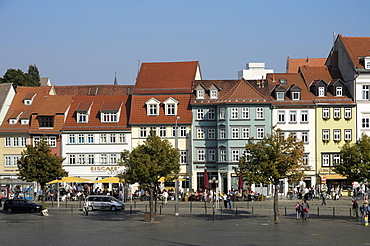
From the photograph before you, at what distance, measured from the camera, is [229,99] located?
82.6 m

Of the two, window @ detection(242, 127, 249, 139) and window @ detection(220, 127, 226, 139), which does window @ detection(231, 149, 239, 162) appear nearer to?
window @ detection(242, 127, 249, 139)

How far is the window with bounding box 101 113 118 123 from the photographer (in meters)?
86.6

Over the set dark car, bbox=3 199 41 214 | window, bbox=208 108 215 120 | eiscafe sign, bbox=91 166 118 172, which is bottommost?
dark car, bbox=3 199 41 214

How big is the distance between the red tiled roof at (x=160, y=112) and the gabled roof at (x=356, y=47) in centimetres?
2074

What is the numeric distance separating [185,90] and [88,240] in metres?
50.5

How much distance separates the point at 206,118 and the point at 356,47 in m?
20.8

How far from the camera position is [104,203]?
63.3m

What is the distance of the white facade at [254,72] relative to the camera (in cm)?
12243

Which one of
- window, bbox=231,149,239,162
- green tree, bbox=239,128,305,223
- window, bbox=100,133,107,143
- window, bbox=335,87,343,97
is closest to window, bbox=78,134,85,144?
window, bbox=100,133,107,143

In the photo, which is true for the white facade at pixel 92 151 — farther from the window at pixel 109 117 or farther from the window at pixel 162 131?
the window at pixel 162 131

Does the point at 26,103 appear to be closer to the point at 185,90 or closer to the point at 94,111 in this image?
the point at 94,111

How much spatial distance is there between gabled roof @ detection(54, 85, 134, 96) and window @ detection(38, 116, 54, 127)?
16.5m

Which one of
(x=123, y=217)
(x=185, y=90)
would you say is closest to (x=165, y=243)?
(x=123, y=217)

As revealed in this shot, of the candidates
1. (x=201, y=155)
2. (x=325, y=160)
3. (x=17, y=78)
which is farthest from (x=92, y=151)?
(x=17, y=78)
